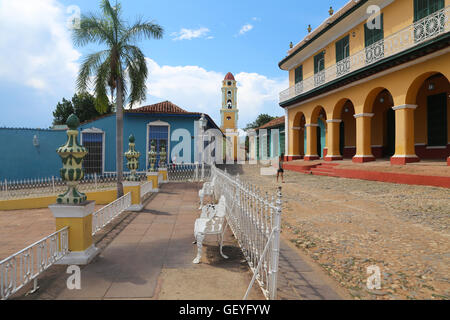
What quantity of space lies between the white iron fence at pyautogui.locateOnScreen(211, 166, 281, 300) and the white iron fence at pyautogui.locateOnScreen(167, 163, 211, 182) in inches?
407

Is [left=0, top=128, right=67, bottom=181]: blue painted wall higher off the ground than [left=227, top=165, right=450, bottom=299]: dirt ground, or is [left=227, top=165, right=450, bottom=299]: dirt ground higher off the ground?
[left=0, top=128, right=67, bottom=181]: blue painted wall

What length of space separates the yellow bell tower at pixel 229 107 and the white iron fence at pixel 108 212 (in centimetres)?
3543

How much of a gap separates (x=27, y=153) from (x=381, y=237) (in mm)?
20313

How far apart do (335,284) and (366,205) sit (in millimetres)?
4771

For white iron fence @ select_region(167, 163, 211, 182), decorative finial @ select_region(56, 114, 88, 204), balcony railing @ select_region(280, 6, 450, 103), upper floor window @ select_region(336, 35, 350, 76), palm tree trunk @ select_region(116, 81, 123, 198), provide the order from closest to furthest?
decorative finial @ select_region(56, 114, 88, 204) → palm tree trunk @ select_region(116, 81, 123, 198) → balcony railing @ select_region(280, 6, 450, 103) → upper floor window @ select_region(336, 35, 350, 76) → white iron fence @ select_region(167, 163, 211, 182)

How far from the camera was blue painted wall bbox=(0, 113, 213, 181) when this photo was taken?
16.9m

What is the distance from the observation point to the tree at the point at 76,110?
3266cm

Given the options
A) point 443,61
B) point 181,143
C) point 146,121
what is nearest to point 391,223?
point 443,61

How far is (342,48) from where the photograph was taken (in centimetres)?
1573

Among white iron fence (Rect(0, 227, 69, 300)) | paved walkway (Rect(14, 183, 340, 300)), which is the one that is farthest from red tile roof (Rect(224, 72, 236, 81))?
white iron fence (Rect(0, 227, 69, 300))

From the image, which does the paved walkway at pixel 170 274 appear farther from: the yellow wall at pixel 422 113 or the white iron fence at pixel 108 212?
the yellow wall at pixel 422 113

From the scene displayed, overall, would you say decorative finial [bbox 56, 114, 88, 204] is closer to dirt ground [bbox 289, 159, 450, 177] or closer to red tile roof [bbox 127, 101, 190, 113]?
dirt ground [bbox 289, 159, 450, 177]
